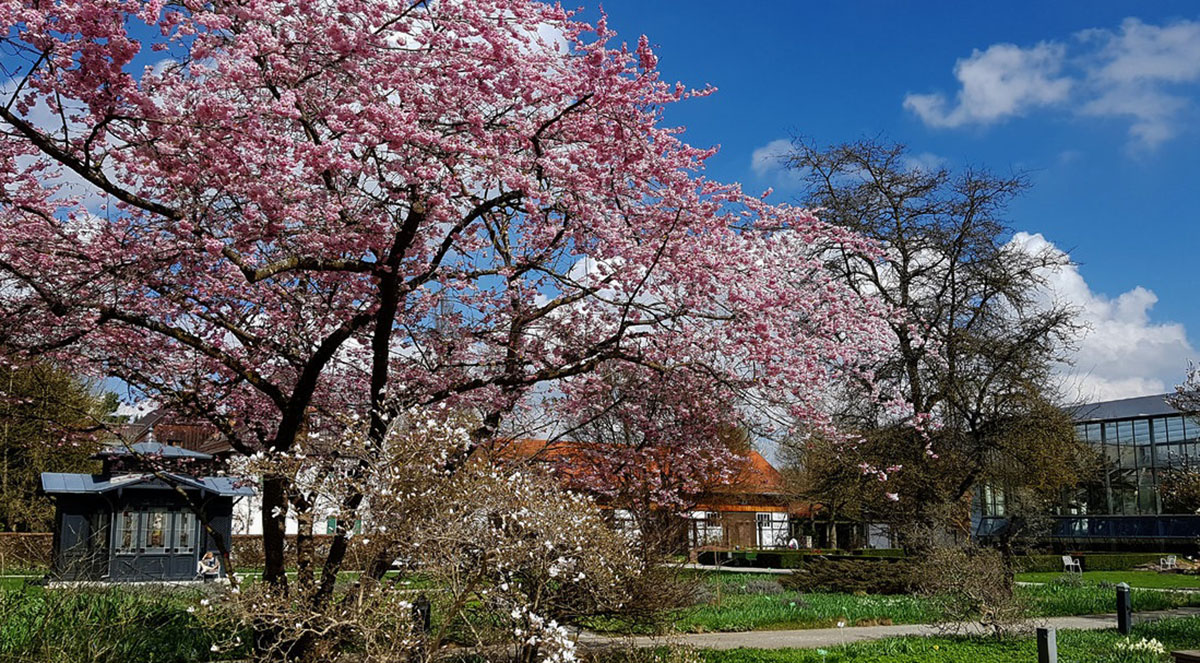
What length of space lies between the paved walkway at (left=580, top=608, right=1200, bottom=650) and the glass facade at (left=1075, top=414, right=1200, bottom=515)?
24.8 m

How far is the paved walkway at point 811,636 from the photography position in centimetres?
1047

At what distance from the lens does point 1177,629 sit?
37.7ft

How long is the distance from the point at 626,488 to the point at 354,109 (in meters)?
6.73

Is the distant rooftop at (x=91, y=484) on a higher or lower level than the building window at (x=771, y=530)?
higher

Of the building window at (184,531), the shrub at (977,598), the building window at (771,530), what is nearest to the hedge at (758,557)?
the building window at (771,530)

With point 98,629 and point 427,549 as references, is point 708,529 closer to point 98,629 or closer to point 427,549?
point 98,629

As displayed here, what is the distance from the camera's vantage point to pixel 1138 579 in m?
23.6

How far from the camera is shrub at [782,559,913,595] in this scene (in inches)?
756

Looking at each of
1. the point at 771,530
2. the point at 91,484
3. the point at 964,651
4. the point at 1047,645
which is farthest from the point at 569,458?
the point at 771,530

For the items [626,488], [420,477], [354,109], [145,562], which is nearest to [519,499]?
[420,477]

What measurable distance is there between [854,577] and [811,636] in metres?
8.14

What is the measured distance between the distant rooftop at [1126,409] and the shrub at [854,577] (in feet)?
68.7

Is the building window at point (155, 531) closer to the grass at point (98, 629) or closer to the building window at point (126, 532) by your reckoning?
the building window at point (126, 532)

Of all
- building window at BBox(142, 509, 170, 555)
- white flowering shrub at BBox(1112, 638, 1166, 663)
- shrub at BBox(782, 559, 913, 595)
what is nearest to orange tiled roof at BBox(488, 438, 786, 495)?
shrub at BBox(782, 559, 913, 595)
